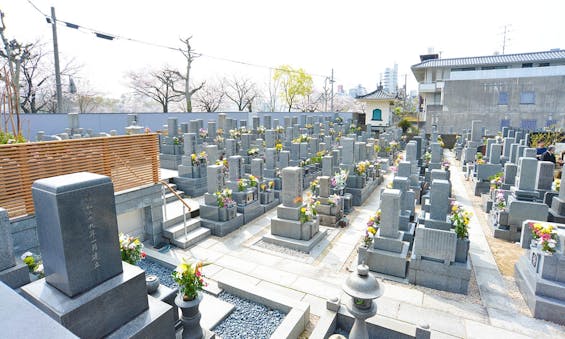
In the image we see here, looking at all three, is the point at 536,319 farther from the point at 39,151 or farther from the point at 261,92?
the point at 261,92

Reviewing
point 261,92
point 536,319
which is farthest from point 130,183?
point 261,92

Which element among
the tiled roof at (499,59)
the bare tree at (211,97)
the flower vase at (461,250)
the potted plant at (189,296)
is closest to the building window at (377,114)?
the tiled roof at (499,59)

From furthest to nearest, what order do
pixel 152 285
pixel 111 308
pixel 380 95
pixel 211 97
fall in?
pixel 211 97 < pixel 380 95 < pixel 152 285 < pixel 111 308

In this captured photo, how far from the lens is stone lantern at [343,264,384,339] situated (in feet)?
14.2

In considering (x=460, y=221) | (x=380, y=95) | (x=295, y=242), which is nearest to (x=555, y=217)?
(x=460, y=221)

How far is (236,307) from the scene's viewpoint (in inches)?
241

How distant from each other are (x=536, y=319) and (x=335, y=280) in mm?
3863

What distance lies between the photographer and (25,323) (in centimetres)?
165

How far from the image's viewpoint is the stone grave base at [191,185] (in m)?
13.0

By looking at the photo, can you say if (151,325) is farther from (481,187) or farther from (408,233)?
(481,187)

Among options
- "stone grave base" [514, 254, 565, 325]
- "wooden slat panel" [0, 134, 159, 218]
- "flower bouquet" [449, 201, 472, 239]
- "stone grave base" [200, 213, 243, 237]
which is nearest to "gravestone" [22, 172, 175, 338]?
"wooden slat panel" [0, 134, 159, 218]

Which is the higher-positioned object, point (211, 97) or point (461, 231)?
point (211, 97)

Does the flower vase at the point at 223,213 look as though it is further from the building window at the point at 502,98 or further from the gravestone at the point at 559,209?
the building window at the point at 502,98

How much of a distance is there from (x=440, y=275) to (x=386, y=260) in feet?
3.86
